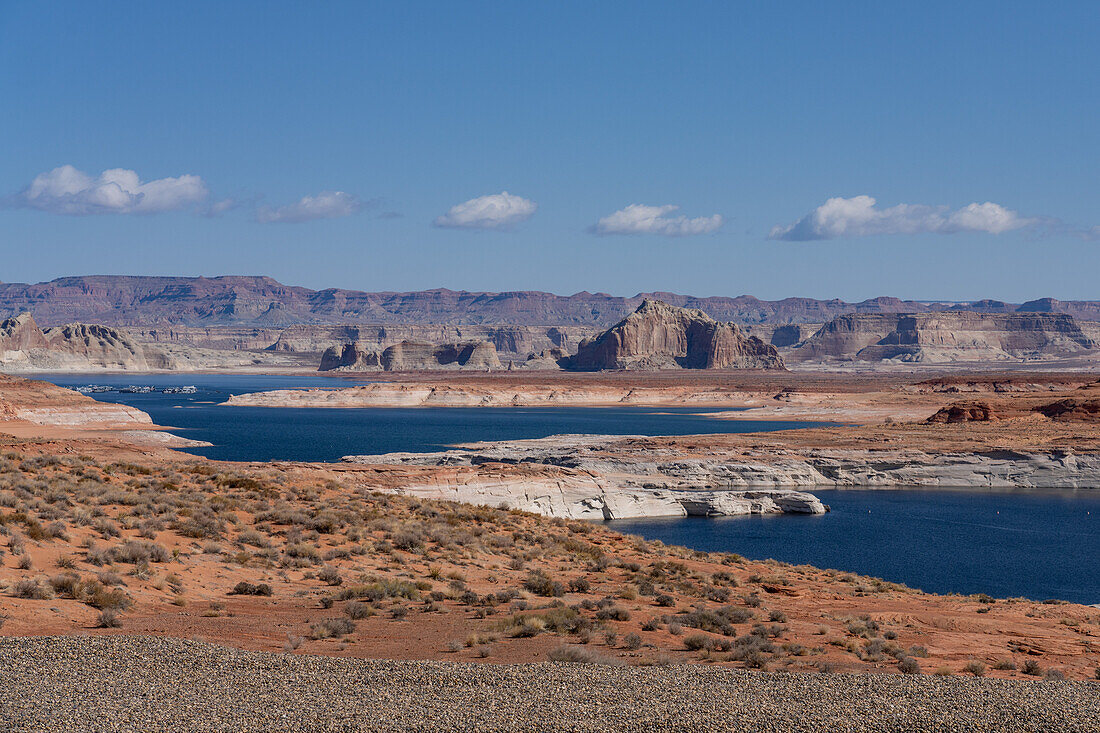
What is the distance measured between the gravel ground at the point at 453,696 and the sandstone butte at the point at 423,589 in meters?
1.54

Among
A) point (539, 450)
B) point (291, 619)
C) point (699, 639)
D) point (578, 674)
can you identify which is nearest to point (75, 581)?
point (291, 619)

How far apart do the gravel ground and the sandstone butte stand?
154 cm

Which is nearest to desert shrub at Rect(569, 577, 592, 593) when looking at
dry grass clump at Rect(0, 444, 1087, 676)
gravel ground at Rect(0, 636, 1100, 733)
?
dry grass clump at Rect(0, 444, 1087, 676)

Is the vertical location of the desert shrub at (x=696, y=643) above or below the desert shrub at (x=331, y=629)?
below

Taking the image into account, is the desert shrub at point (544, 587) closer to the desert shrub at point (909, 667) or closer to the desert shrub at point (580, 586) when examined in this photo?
the desert shrub at point (580, 586)

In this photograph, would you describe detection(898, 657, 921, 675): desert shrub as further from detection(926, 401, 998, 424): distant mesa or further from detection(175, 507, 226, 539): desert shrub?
detection(926, 401, 998, 424): distant mesa

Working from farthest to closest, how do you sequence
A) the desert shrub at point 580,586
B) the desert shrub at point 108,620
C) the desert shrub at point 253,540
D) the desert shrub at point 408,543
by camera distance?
the desert shrub at point 408,543 → the desert shrub at point 253,540 → the desert shrub at point 580,586 → the desert shrub at point 108,620

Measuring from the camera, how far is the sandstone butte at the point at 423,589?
54.4ft

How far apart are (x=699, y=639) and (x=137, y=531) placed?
13.5 metres

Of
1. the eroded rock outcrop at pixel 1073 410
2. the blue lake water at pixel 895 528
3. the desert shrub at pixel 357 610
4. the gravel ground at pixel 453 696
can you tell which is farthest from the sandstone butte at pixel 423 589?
the eroded rock outcrop at pixel 1073 410

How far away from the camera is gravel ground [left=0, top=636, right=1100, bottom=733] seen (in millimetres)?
11578

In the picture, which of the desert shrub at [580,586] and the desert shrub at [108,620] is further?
the desert shrub at [580,586]

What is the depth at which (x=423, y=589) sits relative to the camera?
21.7m

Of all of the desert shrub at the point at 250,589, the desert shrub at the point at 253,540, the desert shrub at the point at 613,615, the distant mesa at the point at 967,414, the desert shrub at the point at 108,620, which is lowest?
the distant mesa at the point at 967,414
